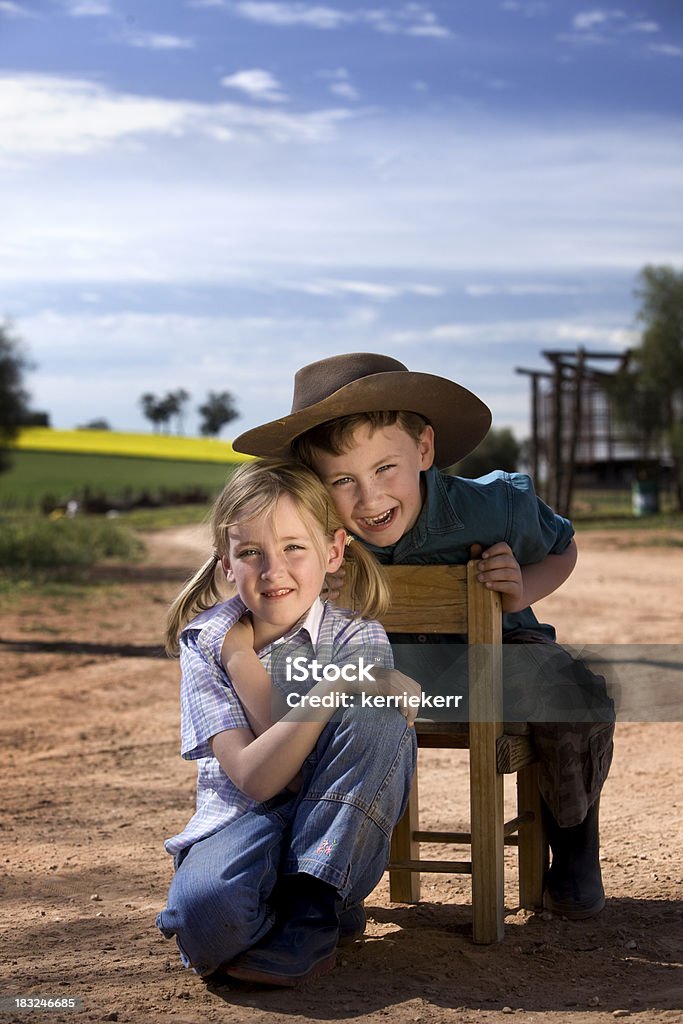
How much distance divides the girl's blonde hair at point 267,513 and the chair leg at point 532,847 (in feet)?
2.62

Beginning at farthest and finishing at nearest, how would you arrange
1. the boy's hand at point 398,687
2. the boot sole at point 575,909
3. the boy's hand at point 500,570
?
the boot sole at point 575,909
the boy's hand at point 500,570
the boy's hand at point 398,687

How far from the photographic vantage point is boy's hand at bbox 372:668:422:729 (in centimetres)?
269

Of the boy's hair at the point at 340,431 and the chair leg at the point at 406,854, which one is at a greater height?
the boy's hair at the point at 340,431

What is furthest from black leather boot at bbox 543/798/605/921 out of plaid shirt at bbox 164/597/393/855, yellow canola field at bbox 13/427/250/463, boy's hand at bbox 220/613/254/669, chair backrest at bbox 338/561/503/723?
yellow canola field at bbox 13/427/250/463

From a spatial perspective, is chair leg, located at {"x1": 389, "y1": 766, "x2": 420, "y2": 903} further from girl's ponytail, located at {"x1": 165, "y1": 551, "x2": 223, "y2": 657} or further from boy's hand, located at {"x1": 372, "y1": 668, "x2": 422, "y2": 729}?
girl's ponytail, located at {"x1": 165, "y1": 551, "x2": 223, "y2": 657}

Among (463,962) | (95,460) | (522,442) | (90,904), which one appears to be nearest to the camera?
(463,962)

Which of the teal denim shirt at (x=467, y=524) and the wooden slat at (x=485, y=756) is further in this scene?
the teal denim shirt at (x=467, y=524)

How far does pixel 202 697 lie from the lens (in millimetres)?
2768

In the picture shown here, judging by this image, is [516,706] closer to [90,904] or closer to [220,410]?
[90,904]

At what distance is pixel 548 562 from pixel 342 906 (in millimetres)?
1092

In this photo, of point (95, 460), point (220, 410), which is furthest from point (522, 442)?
point (220, 410)

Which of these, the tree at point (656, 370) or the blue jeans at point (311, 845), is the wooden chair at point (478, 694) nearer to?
the blue jeans at point (311, 845)

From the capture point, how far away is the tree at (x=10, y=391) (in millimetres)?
21516

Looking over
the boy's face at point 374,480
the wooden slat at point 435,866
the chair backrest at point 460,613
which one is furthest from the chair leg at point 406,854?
the boy's face at point 374,480
